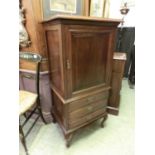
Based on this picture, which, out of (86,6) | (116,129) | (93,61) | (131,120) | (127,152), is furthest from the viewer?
(131,120)

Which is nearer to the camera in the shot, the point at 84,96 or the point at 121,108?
the point at 84,96

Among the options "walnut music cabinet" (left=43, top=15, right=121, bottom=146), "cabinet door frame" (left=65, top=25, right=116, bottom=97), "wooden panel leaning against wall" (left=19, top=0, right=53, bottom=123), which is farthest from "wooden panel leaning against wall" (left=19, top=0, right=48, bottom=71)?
"cabinet door frame" (left=65, top=25, right=116, bottom=97)

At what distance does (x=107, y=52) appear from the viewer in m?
1.39

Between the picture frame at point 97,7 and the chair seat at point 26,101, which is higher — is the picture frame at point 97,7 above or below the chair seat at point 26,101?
above

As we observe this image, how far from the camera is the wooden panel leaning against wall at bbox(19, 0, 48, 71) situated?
4.57 feet

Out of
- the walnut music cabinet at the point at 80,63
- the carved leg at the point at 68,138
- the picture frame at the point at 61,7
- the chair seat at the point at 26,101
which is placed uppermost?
the picture frame at the point at 61,7

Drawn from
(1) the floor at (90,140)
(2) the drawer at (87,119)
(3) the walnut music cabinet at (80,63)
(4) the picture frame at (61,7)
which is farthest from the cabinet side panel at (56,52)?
(1) the floor at (90,140)

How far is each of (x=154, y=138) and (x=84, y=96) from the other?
80cm

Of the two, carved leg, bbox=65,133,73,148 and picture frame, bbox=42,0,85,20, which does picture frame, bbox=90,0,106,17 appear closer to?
picture frame, bbox=42,0,85,20

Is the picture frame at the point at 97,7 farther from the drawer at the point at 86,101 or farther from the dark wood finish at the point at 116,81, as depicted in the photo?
the drawer at the point at 86,101

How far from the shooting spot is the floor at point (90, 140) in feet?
4.91
